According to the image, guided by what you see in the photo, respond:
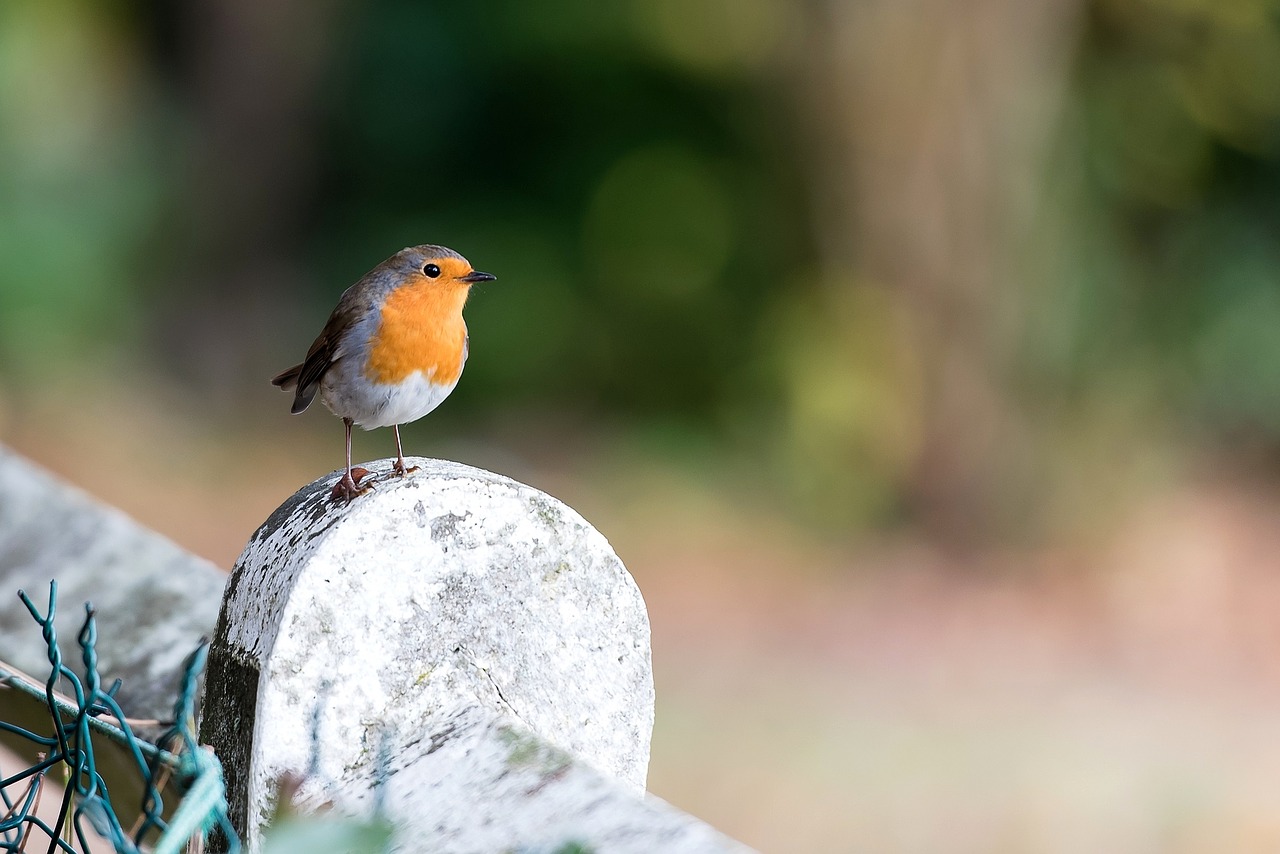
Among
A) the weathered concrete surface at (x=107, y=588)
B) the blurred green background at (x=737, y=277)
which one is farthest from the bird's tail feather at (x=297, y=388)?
the blurred green background at (x=737, y=277)

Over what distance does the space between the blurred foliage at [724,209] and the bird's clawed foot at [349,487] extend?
6260 millimetres

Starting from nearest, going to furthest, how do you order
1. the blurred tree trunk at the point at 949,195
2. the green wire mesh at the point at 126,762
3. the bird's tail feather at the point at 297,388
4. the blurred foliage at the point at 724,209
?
the green wire mesh at the point at 126,762
the bird's tail feather at the point at 297,388
the blurred tree trunk at the point at 949,195
the blurred foliage at the point at 724,209

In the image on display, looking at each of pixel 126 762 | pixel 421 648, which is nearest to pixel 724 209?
pixel 126 762

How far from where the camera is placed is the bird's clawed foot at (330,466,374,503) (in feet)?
4.36

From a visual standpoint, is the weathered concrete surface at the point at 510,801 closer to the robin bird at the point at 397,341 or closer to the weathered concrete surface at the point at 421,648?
the weathered concrete surface at the point at 421,648

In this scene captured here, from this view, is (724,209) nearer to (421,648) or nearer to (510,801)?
(421,648)

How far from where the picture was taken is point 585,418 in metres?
9.59

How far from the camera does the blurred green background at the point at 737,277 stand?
7.30 meters

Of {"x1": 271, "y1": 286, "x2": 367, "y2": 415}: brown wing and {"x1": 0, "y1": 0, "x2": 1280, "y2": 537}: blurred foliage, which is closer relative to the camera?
{"x1": 271, "y1": 286, "x2": 367, "y2": 415}: brown wing

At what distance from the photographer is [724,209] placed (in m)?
9.87

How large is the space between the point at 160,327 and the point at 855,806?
25.2ft

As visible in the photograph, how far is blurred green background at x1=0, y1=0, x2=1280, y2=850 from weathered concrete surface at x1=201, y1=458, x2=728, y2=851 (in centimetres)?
349

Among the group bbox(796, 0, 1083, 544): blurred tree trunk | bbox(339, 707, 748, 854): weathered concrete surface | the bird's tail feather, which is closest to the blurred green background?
bbox(796, 0, 1083, 544): blurred tree trunk

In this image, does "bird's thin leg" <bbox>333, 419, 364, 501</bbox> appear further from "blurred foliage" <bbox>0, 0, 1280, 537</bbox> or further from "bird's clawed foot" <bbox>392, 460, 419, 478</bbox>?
"blurred foliage" <bbox>0, 0, 1280, 537</bbox>
